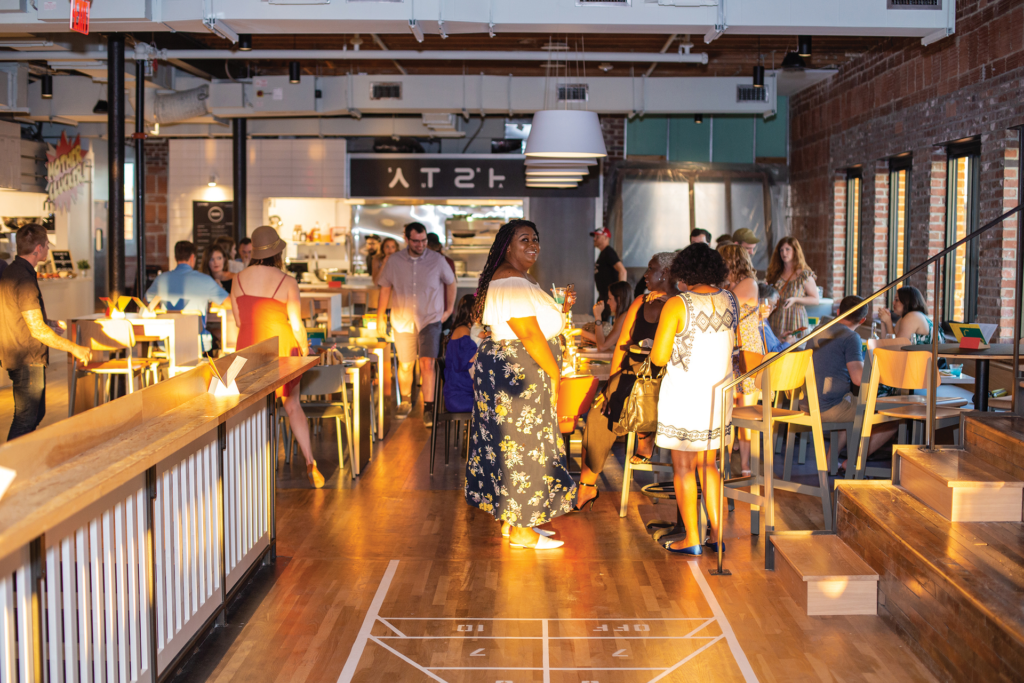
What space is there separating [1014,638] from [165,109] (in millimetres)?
Answer: 11167

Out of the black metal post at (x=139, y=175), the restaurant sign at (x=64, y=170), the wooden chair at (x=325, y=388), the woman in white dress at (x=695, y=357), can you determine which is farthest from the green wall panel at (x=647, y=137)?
the woman in white dress at (x=695, y=357)

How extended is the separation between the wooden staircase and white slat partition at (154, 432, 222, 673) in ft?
7.68

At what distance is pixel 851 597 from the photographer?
12.5 ft

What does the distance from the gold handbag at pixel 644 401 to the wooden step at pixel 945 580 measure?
985 mm

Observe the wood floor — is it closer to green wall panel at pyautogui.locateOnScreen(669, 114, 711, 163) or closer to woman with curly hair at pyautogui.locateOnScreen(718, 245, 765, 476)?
woman with curly hair at pyautogui.locateOnScreen(718, 245, 765, 476)

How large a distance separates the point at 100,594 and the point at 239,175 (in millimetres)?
10747

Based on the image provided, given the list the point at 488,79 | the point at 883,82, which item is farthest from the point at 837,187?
the point at 488,79

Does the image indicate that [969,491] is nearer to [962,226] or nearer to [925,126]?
[962,226]

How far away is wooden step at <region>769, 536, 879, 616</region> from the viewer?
3.79 meters

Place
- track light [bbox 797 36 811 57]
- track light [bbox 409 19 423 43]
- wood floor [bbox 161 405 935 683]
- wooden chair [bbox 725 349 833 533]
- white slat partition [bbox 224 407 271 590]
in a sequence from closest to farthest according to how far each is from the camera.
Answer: wood floor [bbox 161 405 935 683]
white slat partition [bbox 224 407 271 590]
wooden chair [bbox 725 349 833 533]
track light [bbox 409 19 423 43]
track light [bbox 797 36 811 57]

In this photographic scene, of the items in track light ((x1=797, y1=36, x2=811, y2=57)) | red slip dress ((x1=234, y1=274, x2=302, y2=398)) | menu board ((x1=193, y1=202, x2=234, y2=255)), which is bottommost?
red slip dress ((x1=234, y1=274, x2=302, y2=398))

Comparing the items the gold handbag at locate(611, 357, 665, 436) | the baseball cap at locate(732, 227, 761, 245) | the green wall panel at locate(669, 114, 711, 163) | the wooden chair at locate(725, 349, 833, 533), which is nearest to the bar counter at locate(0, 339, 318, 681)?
the gold handbag at locate(611, 357, 665, 436)

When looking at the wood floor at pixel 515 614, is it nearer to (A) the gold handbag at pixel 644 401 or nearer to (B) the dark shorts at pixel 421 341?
(A) the gold handbag at pixel 644 401

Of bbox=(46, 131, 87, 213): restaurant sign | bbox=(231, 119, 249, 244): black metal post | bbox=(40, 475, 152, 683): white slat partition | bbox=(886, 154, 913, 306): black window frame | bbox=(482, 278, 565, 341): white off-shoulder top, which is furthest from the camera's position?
bbox=(46, 131, 87, 213): restaurant sign
